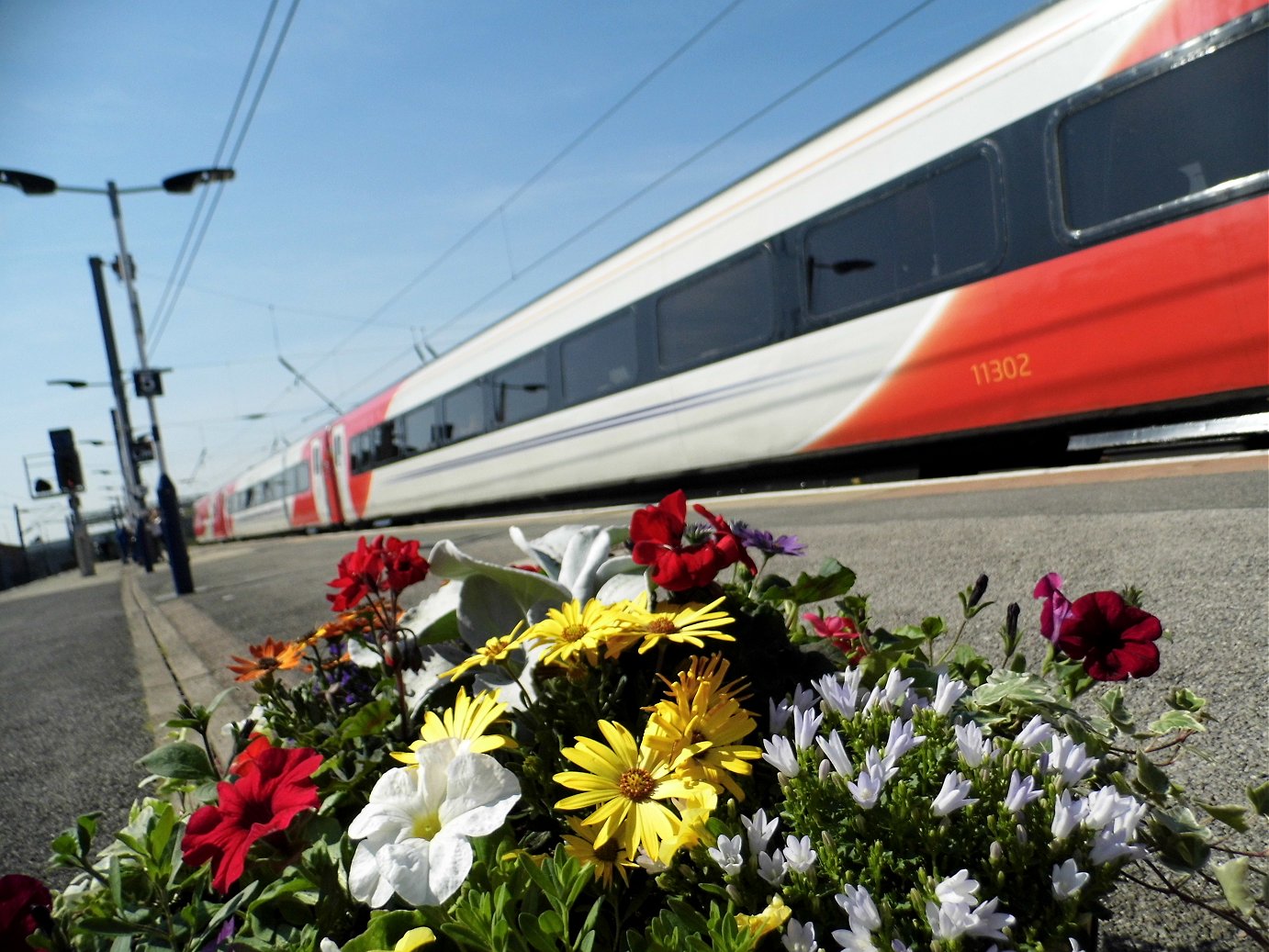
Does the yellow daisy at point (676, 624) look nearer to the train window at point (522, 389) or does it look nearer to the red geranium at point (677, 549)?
the red geranium at point (677, 549)

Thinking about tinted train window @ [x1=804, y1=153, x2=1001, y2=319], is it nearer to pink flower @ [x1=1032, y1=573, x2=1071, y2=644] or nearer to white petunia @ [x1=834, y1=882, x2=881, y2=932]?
pink flower @ [x1=1032, y1=573, x2=1071, y2=644]

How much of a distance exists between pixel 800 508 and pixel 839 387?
79.0 inches

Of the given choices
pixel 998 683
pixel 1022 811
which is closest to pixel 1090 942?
pixel 1022 811

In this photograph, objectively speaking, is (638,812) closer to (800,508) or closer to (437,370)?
(800,508)

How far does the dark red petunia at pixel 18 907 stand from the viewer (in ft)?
2.64

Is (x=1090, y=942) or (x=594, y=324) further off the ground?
(x=594, y=324)

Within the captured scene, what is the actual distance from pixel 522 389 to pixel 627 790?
11.6 meters

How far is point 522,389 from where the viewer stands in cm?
1223

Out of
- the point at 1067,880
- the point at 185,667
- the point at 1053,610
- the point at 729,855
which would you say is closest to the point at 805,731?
the point at 729,855

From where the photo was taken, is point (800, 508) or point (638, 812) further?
point (800, 508)

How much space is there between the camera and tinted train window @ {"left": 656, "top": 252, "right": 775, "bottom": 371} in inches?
310

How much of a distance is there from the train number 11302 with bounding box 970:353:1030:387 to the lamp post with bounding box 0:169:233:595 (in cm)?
802

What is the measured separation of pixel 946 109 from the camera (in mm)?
6148

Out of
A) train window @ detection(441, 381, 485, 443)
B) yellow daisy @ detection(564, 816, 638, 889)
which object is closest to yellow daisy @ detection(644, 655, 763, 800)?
yellow daisy @ detection(564, 816, 638, 889)
